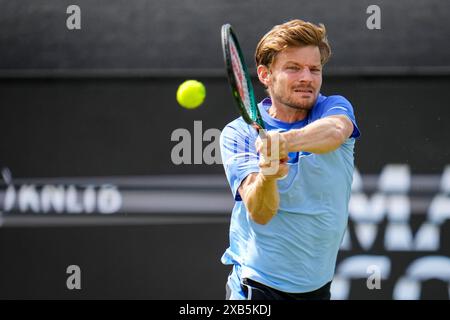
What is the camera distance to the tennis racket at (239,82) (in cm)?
261

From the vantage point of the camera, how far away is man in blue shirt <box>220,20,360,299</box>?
277 centimetres

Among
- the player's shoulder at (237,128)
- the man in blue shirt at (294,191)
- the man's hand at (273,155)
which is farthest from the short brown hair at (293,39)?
the man's hand at (273,155)

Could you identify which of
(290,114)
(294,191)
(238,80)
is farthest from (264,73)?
(294,191)

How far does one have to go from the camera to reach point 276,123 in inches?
115

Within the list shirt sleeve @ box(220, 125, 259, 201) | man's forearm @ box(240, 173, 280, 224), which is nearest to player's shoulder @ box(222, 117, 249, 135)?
shirt sleeve @ box(220, 125, 259, 201)

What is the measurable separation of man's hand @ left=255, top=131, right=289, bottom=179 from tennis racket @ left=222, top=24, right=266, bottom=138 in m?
0.06

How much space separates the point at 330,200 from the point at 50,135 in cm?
231

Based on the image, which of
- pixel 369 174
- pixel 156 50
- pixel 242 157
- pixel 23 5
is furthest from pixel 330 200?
pixel 23 5

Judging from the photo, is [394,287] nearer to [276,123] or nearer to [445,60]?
[445,60]

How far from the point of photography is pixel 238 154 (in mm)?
2867

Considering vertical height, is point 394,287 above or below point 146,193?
below

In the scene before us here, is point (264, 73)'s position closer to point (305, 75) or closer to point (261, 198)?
point (305, 75)

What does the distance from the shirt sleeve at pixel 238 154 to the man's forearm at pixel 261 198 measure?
80 millimetres

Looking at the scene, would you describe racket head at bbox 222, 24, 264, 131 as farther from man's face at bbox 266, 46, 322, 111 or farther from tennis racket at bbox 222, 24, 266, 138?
man's face at bbox 266, 46, 322, 111
